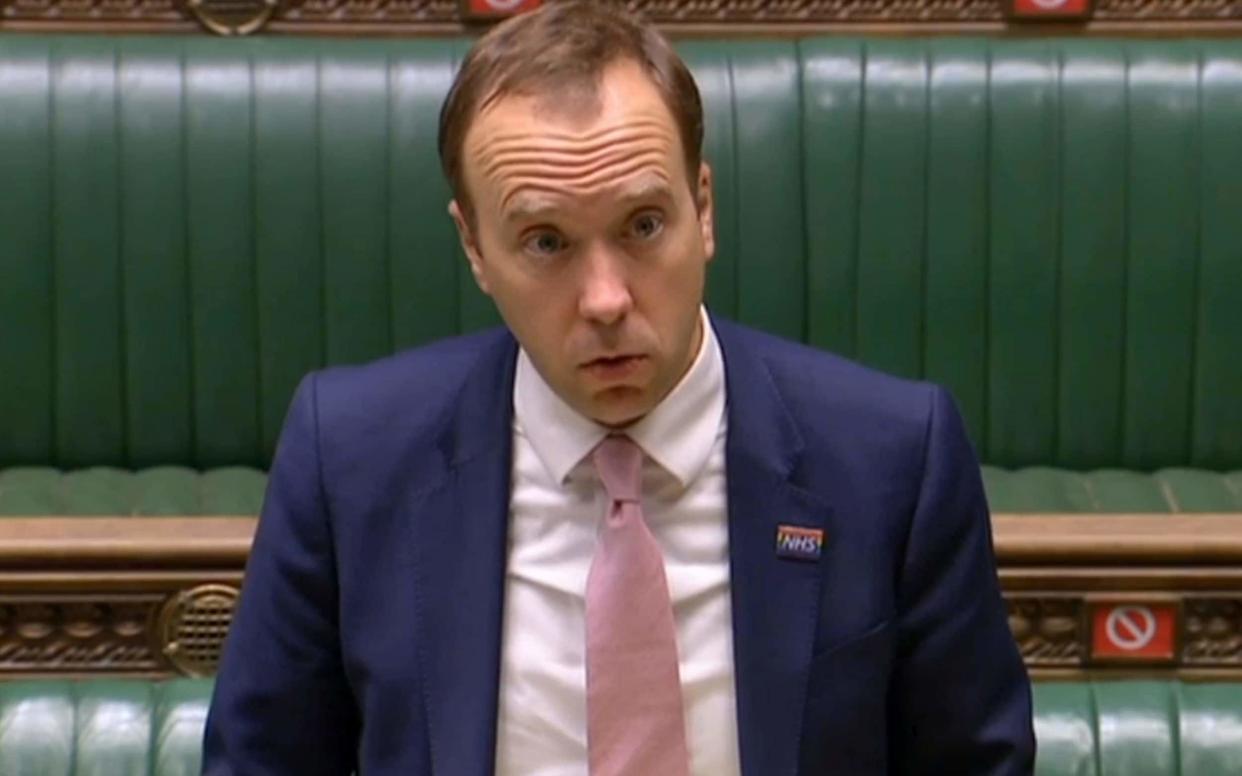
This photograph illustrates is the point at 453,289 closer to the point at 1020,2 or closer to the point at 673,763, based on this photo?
the point at 1020,2

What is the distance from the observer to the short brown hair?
3.73 ft

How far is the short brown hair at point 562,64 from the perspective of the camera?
1136mm

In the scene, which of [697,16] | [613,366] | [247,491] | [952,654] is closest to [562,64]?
[613,366]

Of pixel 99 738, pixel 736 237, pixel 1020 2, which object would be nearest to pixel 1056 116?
pixel 1020 2

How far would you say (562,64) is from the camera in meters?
1.13

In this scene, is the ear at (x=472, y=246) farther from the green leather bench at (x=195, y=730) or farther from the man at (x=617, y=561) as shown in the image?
the green leather bench at (x=195, y=730)

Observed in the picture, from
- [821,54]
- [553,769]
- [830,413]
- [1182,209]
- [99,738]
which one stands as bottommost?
[99,738]

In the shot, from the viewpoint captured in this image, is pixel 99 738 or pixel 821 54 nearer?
pixel 99 738

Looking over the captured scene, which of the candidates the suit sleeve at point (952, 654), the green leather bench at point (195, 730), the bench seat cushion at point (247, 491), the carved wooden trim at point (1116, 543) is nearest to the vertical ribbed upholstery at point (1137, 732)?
the green leather bench at point (195, 730)

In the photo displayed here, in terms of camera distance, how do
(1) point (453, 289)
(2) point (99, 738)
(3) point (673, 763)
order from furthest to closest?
1. (1) point (453, 289)
2. (2) point (99, 738)
3. (3) point (673, 763)

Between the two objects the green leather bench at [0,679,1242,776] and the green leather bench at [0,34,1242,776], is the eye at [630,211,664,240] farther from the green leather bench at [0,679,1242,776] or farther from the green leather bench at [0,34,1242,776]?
the green leather bench at [0,34,1242,776]

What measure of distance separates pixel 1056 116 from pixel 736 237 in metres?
0.40

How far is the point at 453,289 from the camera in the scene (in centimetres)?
264

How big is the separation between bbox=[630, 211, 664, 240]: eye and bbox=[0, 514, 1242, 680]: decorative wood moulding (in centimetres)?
109
